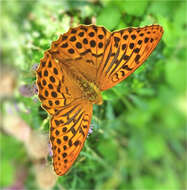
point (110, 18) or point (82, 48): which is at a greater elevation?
point (110, 18)

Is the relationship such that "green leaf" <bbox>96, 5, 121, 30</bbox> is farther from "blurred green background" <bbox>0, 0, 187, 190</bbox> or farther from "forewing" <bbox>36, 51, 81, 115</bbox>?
"forewing" <bbox>36, 51, 81, 115</bbox>

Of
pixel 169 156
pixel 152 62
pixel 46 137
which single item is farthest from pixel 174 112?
pixel 46 137

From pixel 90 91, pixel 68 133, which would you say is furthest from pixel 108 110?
pixel 68 133

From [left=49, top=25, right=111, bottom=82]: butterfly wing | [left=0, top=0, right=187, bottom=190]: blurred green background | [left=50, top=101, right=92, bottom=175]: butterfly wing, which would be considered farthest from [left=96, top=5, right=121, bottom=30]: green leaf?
[left=50, top=101, right=92, bottom=175]: butterfly wing

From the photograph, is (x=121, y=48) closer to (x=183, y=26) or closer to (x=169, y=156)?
(x=183, y=26)

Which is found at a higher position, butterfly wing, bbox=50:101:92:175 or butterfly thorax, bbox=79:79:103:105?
butterfly thorax, bbox=79:79:103:105

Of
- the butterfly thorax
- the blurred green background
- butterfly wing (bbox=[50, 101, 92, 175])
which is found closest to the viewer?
butterfly wing (bbox=[50, 101, 92, 175])

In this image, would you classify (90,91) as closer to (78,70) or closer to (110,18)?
(78,70)

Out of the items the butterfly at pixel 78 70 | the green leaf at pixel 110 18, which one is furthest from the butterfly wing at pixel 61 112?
the green leaf at pixel 110 18
